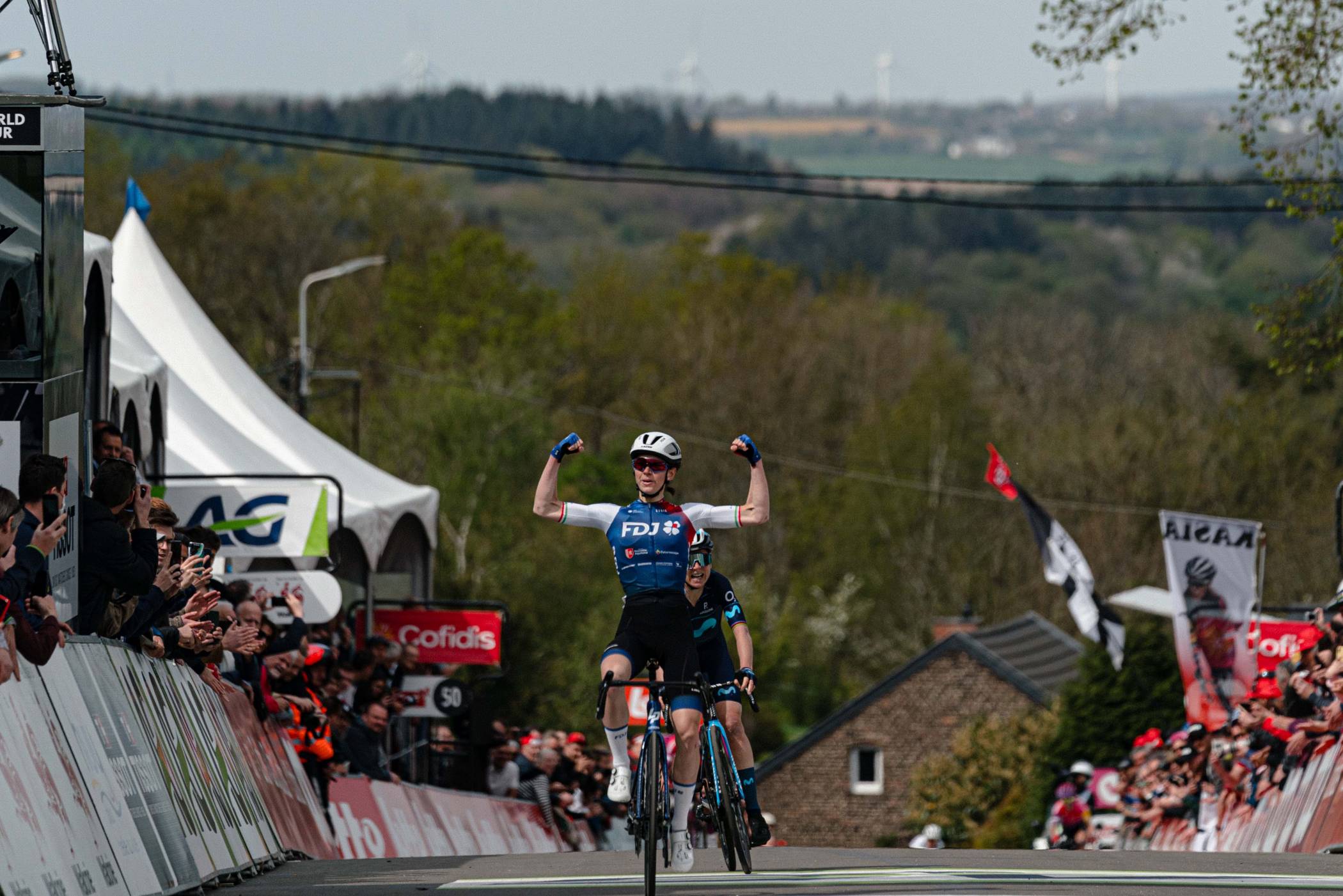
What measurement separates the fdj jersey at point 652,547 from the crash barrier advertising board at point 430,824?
5.14 meters

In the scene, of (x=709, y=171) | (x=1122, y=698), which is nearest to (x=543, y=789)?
(x=709, y=171)

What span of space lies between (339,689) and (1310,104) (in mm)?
10036

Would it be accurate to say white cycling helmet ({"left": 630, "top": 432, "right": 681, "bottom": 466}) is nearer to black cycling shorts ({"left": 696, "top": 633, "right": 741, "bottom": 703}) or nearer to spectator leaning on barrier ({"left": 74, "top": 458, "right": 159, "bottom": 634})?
black cycling shorts ({"left": 696, "top": 633, "right": 741, "bottom": 703})

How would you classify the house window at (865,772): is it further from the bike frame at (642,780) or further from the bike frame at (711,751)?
the bike frame at (642,780)

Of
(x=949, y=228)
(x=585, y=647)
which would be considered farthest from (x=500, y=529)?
(x=949, y=228)

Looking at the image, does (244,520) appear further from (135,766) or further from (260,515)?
(135,766)

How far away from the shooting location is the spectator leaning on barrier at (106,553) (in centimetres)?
1173

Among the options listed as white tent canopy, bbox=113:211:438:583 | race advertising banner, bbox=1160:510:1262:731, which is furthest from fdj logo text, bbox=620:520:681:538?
race advertising banner, bbox=1160:510:1262:731

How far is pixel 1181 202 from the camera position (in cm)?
14312

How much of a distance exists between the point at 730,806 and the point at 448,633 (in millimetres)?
15253

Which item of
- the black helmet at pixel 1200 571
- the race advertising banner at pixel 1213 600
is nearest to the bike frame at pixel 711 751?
the race advertising banner at pixel 1213 600

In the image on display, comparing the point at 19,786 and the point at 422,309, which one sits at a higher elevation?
the point at 19,786

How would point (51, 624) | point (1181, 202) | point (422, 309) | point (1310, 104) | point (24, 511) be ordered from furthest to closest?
point (1181, 202), point (422, 309), point (1310, 104), point (24, 511), point (51, 624)

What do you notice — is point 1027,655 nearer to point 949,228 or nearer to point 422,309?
point 422,309
